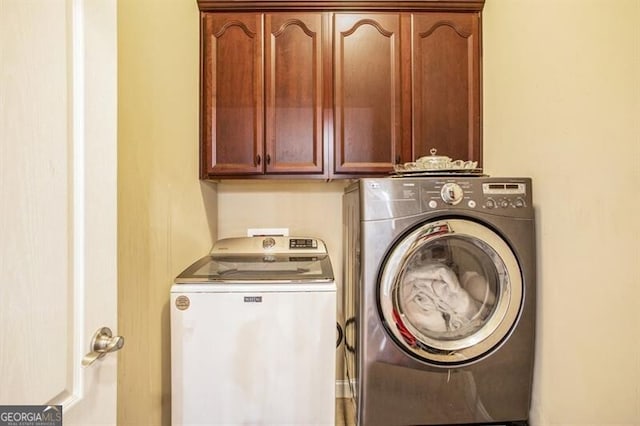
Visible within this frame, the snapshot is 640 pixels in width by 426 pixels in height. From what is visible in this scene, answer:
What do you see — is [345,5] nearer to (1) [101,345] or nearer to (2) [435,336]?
(2) [435,336]

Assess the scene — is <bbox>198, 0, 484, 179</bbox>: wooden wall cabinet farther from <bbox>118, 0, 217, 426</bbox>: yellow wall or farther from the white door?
the white door

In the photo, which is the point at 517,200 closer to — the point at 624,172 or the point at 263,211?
the point at 624,172

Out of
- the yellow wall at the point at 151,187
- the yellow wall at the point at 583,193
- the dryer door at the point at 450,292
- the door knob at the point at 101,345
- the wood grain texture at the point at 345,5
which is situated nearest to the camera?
the door knob at the point at 101,345

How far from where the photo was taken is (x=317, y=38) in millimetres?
1591

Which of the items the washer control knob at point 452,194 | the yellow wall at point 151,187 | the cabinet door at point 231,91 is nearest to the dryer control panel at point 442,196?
the washer control knob at point 452,194

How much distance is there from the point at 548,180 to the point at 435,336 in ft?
2.52

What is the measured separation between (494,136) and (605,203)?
2.32 ft

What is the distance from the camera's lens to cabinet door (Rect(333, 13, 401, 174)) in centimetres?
159

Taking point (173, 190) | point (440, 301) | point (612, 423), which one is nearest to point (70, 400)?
point (173, 190)

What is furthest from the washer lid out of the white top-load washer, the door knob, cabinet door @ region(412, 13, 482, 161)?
cabinet door @ region(412, 13, 482, 161)

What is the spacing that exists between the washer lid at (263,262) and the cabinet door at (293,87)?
1.51 feet

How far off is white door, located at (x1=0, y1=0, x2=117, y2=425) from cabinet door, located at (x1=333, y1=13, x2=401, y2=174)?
1.07 m

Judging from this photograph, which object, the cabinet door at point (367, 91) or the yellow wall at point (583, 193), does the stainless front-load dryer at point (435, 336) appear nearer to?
the yellow wall at point (583, 193)

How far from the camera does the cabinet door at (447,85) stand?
1598 millimetres
